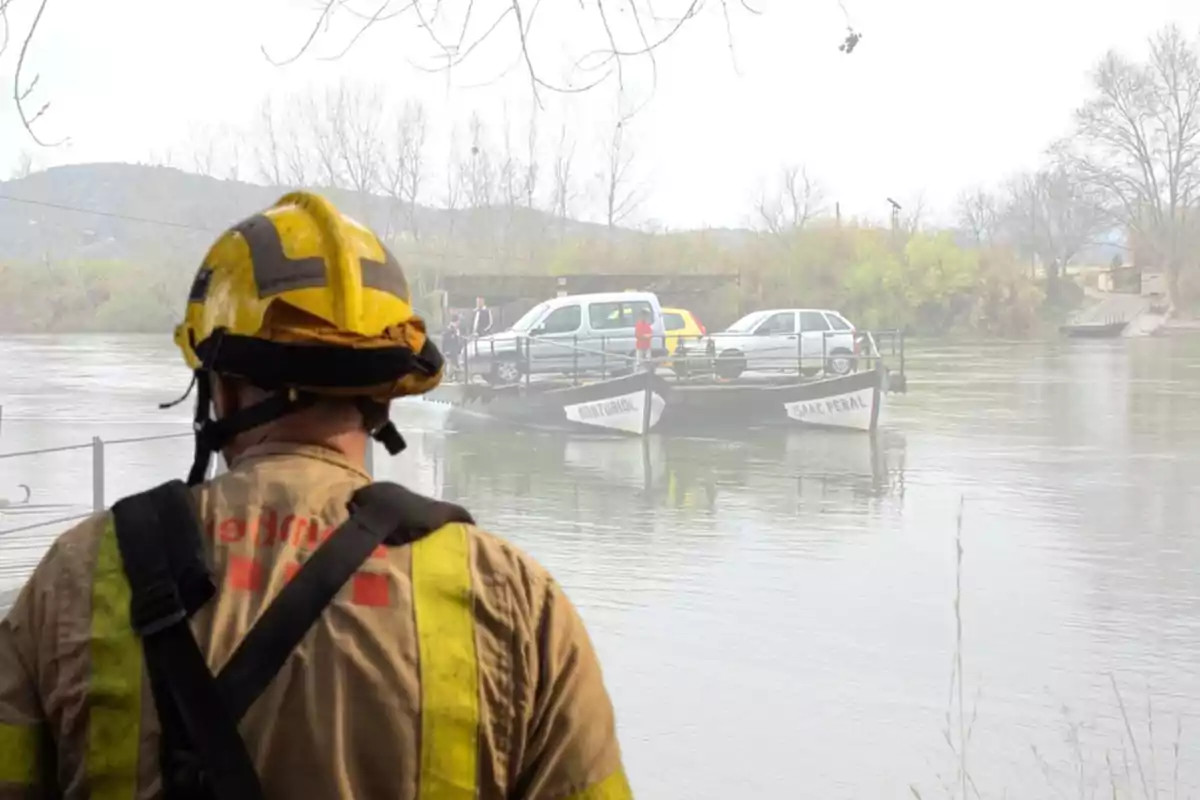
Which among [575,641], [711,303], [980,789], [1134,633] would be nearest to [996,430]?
[711,303]

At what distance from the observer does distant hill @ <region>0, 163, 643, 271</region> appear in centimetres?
622

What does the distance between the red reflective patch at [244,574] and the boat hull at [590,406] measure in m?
10.2

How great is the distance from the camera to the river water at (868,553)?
16.5 ft

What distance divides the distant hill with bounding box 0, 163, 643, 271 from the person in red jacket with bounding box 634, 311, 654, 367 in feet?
10.9

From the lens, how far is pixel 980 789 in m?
4.67

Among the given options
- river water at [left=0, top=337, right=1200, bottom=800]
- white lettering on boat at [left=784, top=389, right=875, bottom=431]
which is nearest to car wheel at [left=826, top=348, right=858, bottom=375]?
white lettering on boat at [left=784, top=389, right=875, bottom=431]

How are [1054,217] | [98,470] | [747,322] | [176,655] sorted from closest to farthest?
[176,655] → [98,470] → [1054,217] → [747,322]

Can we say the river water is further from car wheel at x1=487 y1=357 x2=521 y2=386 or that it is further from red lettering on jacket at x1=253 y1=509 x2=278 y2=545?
red lettering on jacket at x1=253 y1=509 x2=278 y2=545

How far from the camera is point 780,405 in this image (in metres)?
11.6

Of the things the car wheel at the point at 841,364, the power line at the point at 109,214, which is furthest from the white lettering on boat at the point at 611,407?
the power line at the point at 109,214

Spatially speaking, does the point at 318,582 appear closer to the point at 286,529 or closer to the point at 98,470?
the point at 286,529

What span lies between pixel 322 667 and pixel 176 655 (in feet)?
0.30

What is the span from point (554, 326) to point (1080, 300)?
451cm

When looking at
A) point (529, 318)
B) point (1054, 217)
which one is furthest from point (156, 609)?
point (529, 318)
